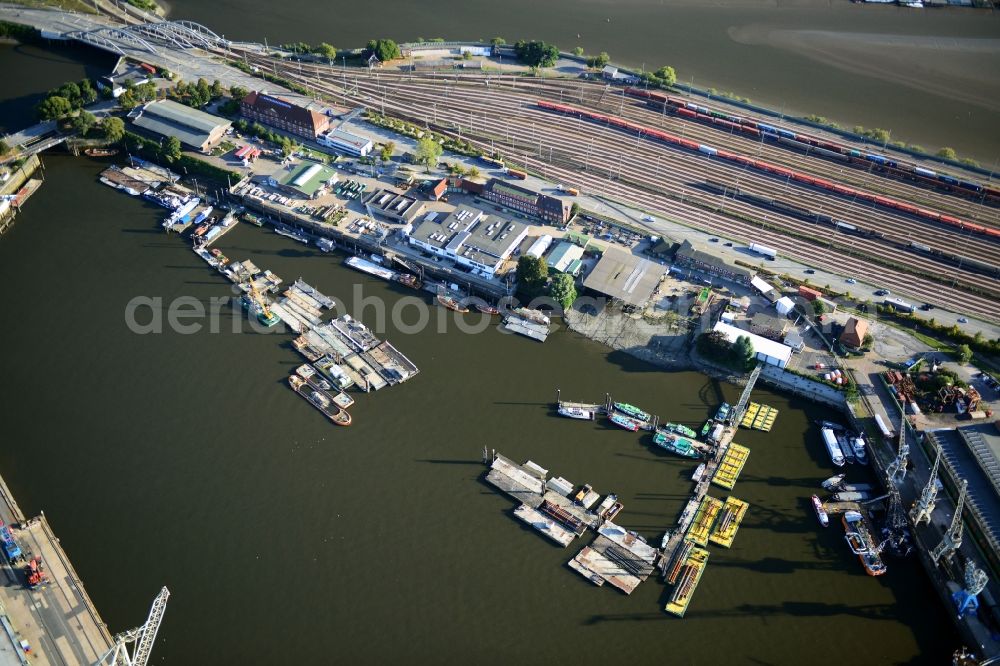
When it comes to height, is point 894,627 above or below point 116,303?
below

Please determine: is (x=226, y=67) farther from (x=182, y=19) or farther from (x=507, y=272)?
(x=507, y=272)

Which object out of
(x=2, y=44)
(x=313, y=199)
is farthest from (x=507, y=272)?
(x=2, y=44)

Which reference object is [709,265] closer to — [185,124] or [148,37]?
[185,124]

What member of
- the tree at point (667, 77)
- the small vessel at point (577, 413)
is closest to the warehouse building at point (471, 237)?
the small vessel at point (577, 413)

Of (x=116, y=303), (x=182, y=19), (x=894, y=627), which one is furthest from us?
(x=182, y=19)

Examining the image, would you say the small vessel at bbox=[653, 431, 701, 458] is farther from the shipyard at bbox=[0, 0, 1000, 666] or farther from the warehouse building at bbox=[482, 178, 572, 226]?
the warehouse building at bbox=[482, 178, 572, 226]

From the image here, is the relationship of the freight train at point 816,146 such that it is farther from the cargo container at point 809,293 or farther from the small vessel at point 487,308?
the small vessel at point 487,308

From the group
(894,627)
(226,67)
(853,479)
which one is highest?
(226,67)

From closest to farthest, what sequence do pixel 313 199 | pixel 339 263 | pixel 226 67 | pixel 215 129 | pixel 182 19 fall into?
pixel 339 263, pixel 313 199, pixel 215 129, pixel 226 67, pixel 182 19
